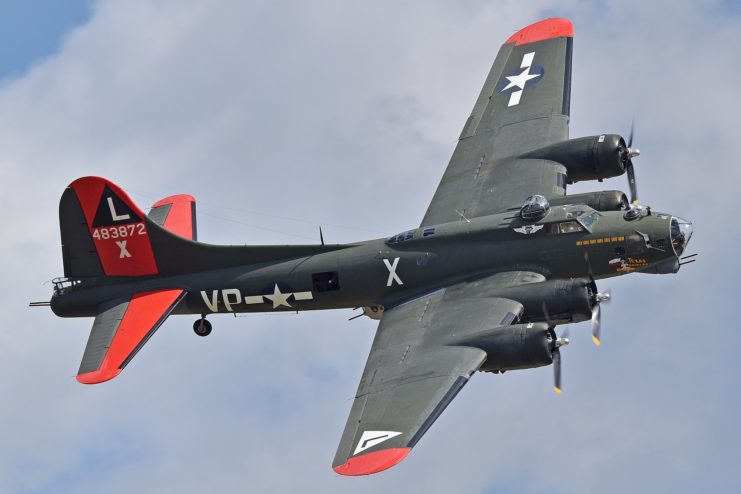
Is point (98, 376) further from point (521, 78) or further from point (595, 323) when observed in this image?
point (521, 78)

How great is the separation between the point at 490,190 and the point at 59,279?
44.6ft

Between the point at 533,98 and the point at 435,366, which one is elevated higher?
the point at 533,98

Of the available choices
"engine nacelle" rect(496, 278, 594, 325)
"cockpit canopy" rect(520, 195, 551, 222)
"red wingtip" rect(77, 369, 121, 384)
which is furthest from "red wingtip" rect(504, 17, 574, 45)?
"red wingtip" rect(77, 369, 121, 384)

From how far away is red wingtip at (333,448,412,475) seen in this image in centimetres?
3869

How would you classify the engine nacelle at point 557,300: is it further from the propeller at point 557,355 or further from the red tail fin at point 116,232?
the red tail fin at point 116,232

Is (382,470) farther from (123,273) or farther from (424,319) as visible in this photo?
(123,273)

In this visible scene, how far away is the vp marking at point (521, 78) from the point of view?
53.4 meters

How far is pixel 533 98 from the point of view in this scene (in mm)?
52875

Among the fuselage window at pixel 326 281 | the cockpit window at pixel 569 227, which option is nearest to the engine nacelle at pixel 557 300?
the cockpit window at pixel 569 227

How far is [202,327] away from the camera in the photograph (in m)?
49.0

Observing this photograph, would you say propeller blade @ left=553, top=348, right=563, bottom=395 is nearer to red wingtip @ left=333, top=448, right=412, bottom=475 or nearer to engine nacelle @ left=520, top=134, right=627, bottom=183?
red wingtip @ left=333, top=448, right=412, bottom=475

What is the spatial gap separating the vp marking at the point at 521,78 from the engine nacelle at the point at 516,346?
12.9m

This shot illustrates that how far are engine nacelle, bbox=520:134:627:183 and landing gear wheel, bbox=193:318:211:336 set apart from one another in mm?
11527

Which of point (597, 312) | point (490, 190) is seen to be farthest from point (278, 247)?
point (597, 312)
